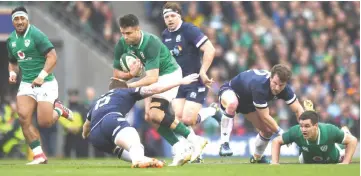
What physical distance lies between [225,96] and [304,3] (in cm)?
1304

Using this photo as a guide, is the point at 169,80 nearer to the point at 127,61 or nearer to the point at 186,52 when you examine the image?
the point at 127,61

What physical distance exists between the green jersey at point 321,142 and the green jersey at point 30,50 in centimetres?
381

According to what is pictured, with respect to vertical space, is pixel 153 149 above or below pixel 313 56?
below

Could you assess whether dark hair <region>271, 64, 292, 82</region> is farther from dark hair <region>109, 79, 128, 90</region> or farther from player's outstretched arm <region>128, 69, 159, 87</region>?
dark hair <region>109, 79, 128, 90</region>

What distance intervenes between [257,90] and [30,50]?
337 cm

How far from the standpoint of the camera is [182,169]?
12.9 meters

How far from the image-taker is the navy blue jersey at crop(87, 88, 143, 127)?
13.4 metres

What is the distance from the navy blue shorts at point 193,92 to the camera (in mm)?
16703

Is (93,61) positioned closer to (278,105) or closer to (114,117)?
(278,105)

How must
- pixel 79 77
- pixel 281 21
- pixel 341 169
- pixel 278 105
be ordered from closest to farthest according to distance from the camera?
pixel 341 169 < pixel 278 105 < pixel 79 77 < pixel 281 21

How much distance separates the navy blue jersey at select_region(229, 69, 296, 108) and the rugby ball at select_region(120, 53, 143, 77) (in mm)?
1924

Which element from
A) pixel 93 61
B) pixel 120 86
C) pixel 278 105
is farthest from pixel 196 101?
pixel 93 61

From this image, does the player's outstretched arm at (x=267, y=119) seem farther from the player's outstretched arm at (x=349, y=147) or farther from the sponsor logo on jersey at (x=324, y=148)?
the player's outstretched arm at (x=349, y=147)

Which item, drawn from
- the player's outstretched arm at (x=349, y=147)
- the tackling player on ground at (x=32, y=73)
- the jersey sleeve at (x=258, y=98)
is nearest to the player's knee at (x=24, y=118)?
the tackling player on ground at (x=32, y=73)
